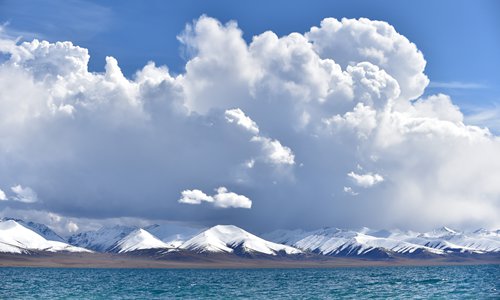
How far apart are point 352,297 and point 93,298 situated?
188 ft

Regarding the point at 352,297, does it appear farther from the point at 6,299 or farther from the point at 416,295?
the point at 6,299

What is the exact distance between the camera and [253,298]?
13438 centimetres

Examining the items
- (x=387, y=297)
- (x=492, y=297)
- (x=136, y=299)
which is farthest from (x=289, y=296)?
(x=492, y=297)

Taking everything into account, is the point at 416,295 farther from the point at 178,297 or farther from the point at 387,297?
the point at 178,297

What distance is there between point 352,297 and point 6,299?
245 feet

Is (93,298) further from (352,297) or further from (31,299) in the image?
(352,297)

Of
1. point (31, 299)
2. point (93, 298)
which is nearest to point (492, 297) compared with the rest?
point (93, 298)

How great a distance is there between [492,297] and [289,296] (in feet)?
144

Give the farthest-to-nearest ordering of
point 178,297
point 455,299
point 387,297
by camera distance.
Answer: point 178,297, point 387,297, point 455,299

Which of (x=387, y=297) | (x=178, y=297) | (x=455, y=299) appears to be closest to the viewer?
(x=455, y=299)

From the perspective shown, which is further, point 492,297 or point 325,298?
point 325,298

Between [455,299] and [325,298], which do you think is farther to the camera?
[325,298]

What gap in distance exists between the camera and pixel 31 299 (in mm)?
131250

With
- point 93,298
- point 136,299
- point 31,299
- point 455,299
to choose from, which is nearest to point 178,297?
point 136,299
